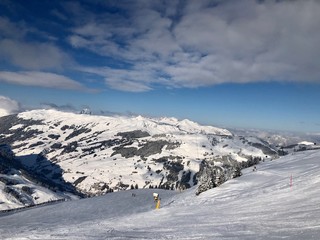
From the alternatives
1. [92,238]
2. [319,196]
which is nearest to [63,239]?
[92,238]

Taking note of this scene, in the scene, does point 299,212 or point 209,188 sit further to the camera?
point 209,188

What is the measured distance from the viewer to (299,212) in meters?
24.4

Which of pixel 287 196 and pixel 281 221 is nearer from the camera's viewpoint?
pixel 281 221

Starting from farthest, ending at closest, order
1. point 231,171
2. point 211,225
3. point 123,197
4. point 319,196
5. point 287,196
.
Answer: point 123,197, point 231,171, point 287,196, point 319,196, point 211,225

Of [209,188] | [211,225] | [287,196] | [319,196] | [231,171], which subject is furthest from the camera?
[231,171]

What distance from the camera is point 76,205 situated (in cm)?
7075

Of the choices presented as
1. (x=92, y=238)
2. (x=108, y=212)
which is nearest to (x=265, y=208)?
(x=92, y=238)

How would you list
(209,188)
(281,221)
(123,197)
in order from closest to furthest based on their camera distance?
(281,221) → (209,188) → (123,197)

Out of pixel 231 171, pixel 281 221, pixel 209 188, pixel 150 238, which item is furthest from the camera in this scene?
pixel 231 171

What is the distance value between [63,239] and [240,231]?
11.9 m

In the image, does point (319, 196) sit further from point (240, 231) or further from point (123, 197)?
point (123, 197)

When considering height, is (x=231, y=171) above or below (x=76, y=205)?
above

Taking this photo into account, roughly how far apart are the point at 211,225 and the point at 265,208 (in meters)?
7.80

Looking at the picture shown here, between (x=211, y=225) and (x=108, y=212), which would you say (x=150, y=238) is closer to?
(x=211, y=225)
